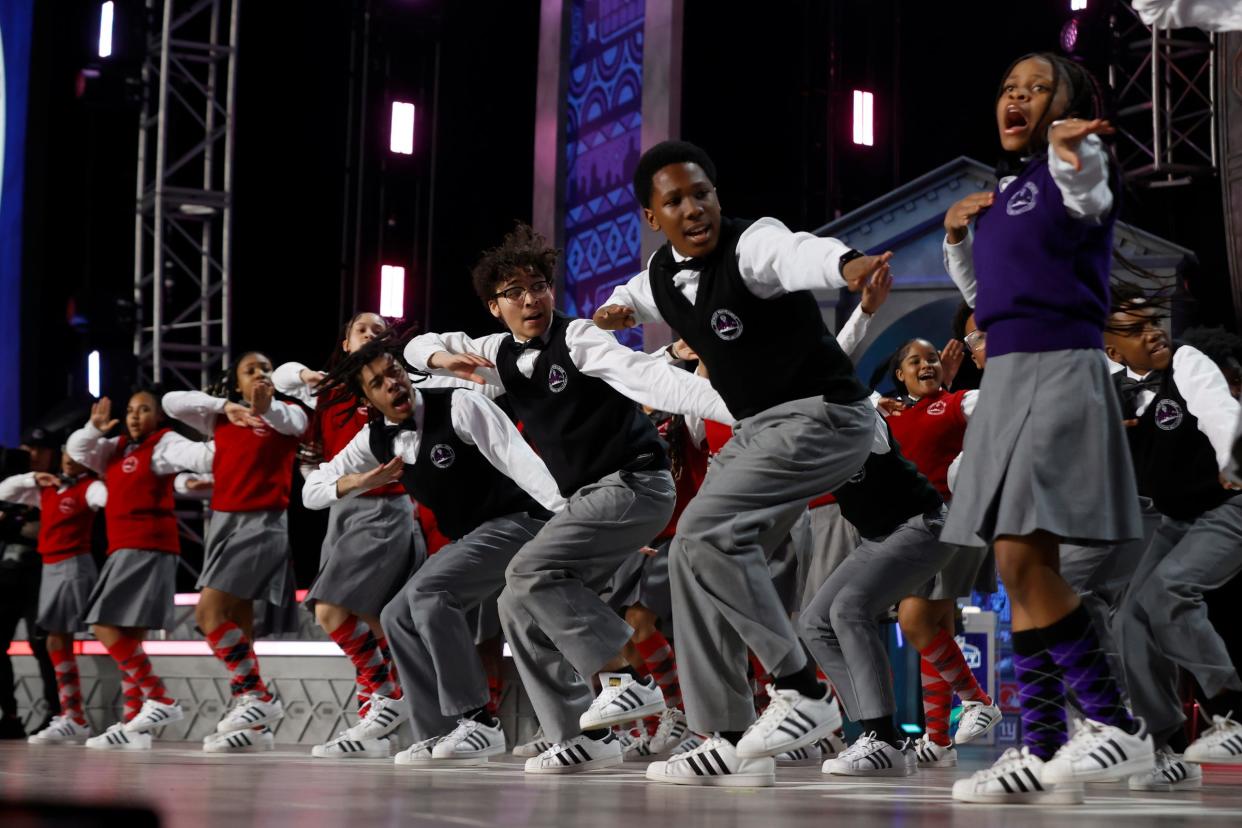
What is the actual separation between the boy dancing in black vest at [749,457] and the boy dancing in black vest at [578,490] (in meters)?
0.26

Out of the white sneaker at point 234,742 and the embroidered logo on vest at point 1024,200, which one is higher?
the embroidered logo on vest at point 1024,200

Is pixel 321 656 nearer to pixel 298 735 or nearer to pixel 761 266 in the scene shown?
pixel 298 735

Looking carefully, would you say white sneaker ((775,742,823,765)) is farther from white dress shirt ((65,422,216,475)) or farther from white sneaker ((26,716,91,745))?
white sneaker ((26,716,91,745))

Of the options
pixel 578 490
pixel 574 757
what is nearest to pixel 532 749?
pixel 574 757

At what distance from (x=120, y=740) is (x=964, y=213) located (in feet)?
14.7

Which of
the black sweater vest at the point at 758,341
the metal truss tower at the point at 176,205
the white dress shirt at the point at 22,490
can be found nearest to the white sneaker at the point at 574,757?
the black sweater vest at the point at 758,341

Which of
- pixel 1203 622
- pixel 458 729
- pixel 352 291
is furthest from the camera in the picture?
pixel 352 291

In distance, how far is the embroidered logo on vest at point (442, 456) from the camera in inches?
187

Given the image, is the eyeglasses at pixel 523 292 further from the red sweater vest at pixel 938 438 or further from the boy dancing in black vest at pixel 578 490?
the red sweater vest at pixel 938 438

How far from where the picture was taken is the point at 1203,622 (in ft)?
12.6

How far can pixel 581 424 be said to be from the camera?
4211 mm

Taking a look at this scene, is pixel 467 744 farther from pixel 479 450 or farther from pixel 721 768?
pixel 721 768

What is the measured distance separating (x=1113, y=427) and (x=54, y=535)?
19.8ft

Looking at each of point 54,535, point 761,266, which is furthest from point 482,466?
point 54,535
